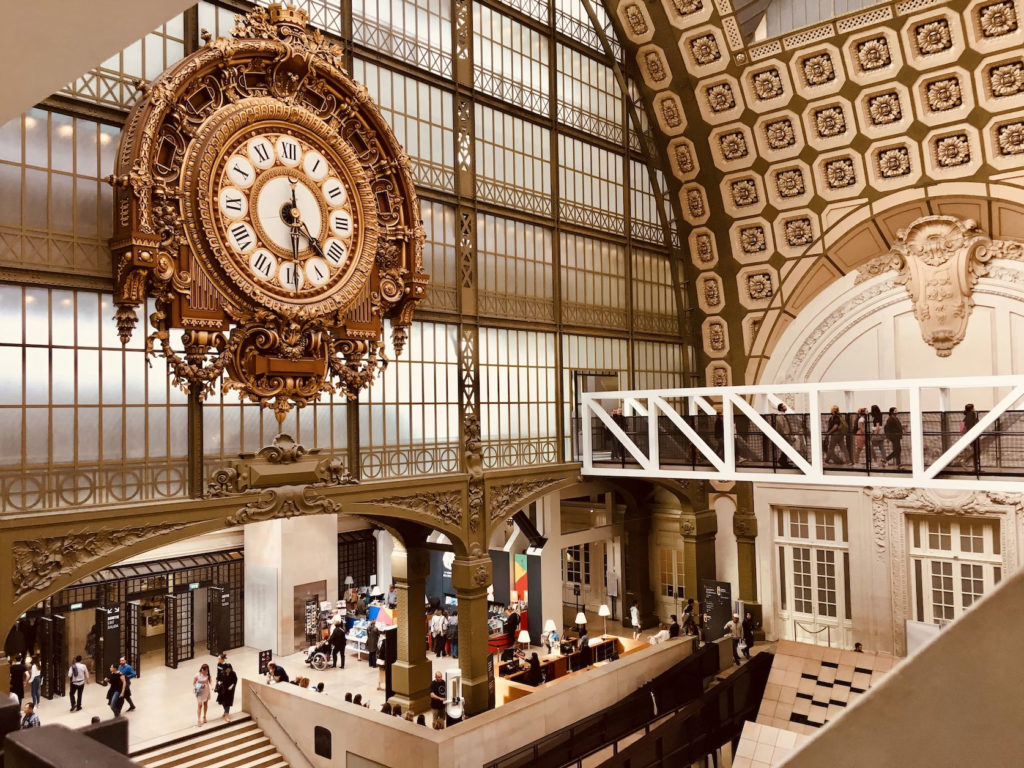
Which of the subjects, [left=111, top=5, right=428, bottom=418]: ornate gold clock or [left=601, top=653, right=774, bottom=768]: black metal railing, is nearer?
[left=111, top=5, right=428, bottom=418]: ornate gold clock

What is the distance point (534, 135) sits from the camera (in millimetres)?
19969

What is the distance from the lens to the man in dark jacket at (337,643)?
21.5m

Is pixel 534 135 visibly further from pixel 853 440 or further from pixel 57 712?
pixel 57 712

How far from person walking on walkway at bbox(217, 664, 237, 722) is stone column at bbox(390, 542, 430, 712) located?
3.33m

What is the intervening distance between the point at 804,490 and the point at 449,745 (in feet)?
44.6

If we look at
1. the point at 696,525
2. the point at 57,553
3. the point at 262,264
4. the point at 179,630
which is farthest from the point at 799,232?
the point at 179,630

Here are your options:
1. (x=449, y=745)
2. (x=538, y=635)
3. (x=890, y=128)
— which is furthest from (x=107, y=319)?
(x=890, y=128)

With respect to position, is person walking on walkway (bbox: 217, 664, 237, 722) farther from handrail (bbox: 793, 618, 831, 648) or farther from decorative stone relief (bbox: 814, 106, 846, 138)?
decorative stone relief (bbox: 814, 106, 846, 138)

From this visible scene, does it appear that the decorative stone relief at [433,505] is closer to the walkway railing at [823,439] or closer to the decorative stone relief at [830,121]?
the walkway railing at [823,439]

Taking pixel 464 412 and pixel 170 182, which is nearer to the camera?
pixel 170 182

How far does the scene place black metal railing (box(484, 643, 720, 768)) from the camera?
14.9m

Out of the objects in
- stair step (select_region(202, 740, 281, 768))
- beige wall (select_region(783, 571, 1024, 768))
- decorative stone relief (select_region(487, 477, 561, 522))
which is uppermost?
beige wall (select_region(783, 571, 1024, 768))

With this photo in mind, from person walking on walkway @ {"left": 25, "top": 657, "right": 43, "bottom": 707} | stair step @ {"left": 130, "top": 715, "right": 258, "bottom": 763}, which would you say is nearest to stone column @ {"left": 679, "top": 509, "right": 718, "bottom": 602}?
stair step @ {"left": 130, "top": 715, "right": 258, "bottom": 763}

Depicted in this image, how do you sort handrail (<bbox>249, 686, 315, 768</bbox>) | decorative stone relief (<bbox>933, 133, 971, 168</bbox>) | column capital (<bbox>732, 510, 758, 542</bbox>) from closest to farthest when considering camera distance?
handrail (<bbox>249, 686, 315, 768</bbox>), decorative stone relief (<bbox>933, 133, 971, 168</bbox>), column capital (<bbox>732, 510, 758, 542</bbox>)
